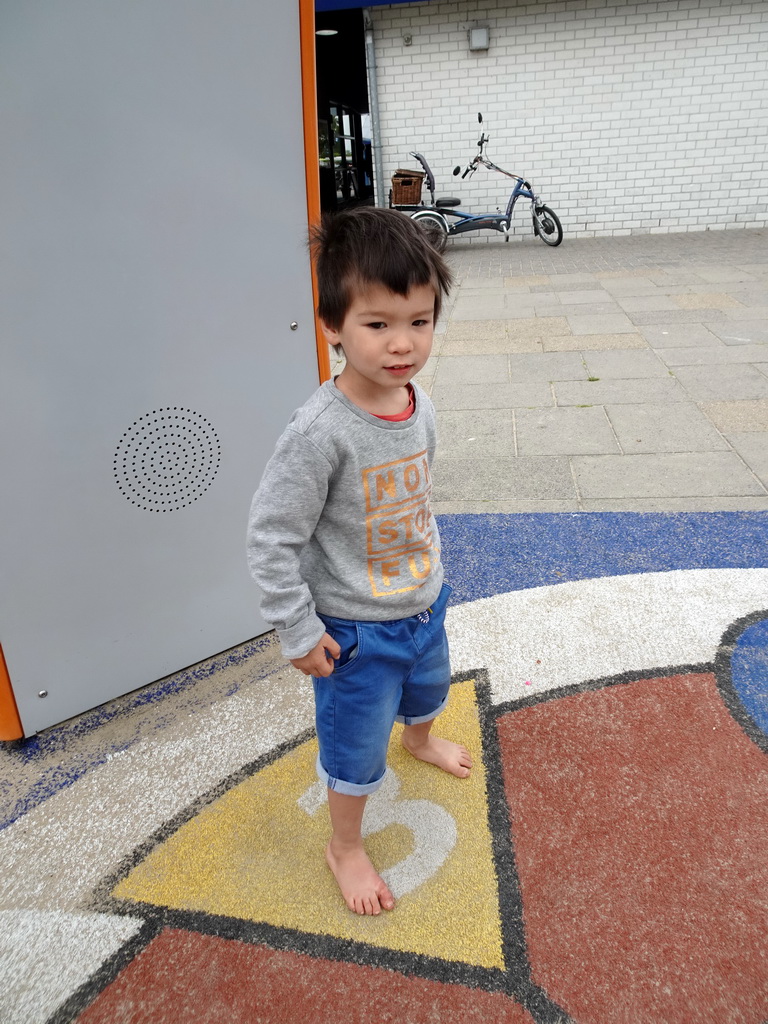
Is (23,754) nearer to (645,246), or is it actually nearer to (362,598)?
(362,598)

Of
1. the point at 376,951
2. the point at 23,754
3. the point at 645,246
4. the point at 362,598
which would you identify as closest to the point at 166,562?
the point at 23,754

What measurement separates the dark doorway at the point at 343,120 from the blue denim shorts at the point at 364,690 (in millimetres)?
13597

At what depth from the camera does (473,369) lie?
217 inches

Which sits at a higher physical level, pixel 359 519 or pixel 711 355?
pixel 359 519

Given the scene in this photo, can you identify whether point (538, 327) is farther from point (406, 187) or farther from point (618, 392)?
point (406, 187)

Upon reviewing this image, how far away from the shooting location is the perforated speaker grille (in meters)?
2.07

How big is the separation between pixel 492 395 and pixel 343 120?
13620 mm

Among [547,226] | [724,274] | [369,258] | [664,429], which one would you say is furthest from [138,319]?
[547,226]

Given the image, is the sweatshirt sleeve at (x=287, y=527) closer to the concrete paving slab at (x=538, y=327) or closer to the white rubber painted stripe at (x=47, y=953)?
the white rubber painted stripe at (x=47, y=953)

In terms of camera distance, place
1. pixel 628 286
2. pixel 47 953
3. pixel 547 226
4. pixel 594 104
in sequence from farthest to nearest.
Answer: pixel 547 226, pixel 594 104, pixel 628 286, pixel 47 953

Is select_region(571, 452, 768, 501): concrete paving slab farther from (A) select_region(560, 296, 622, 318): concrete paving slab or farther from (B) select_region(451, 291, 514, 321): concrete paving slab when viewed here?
(B) select_region(451, 291, 514, 321): concrete paving slab

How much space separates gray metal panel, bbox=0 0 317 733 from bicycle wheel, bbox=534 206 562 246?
32.0ft

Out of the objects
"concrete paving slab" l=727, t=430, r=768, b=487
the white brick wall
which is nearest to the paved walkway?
"concrete paving slab" l=727, t=430, r=768, b=487

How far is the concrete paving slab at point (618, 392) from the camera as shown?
4.68 m
